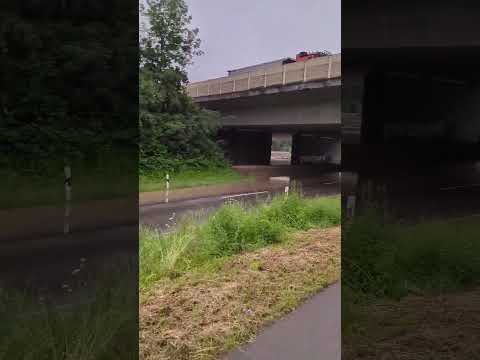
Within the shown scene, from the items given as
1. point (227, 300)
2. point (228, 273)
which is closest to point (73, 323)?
point (227, 300)

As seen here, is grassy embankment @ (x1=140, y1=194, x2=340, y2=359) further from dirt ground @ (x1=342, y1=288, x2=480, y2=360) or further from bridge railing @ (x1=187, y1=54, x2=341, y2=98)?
bridge railing @ (x1=187, y1=54, x2=341, y2=98)

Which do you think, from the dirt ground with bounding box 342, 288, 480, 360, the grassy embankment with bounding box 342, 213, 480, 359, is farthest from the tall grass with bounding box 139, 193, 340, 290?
the dirt ground with bounding box 342, 288, 480, 360

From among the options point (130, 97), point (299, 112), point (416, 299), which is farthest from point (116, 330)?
point (299, 112)

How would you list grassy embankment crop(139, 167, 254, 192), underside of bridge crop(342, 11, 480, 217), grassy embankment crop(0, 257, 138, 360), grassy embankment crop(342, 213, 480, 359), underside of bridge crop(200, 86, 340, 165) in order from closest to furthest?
grassy embankment crop(0, 257, 138, 360) → grassy embankment crop(139, 167, 254, 192) → grassy embankment crop(342, 213, 480, 359) → underside of bridge crop(200, 86, 340, 165) → underside of bridge crop(342, 11, 480, 217)

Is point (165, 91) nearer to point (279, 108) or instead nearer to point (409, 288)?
point (279, 108)

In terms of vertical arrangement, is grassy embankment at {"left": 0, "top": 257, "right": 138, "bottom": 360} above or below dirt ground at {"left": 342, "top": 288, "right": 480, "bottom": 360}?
above

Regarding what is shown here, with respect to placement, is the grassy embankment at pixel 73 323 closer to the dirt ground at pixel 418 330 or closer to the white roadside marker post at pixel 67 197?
the white roadside marker post at pixel 67 197

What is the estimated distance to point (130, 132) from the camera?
3.25m

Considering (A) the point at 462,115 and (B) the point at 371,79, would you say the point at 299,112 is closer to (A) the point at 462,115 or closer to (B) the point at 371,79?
(B) the point at 371,79

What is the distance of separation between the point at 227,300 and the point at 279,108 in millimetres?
2571

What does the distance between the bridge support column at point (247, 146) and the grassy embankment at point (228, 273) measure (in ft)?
1.98

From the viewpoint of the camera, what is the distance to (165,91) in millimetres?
2857

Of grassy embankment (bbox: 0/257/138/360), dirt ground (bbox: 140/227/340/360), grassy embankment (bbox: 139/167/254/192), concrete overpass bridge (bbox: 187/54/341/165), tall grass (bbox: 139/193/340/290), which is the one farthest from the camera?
concrete overpass bridge (bbox: 187/54/341/165)

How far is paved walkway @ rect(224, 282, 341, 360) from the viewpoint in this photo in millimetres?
2773
